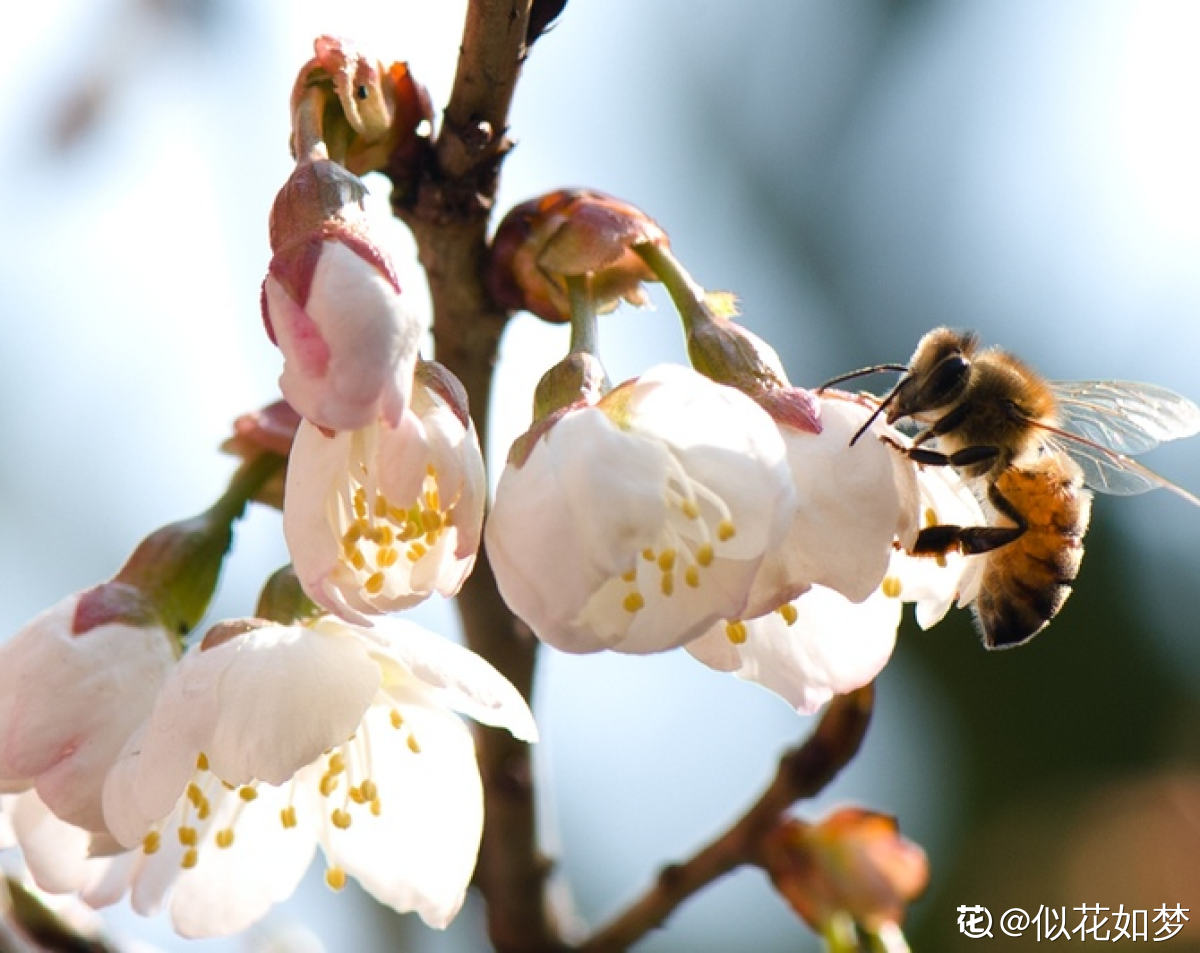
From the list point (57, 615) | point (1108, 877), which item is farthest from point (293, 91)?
point (1108, 877)

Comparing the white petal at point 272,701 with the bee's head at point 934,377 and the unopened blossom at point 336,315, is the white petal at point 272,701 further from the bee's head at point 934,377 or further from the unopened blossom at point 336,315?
the bee's head at point 934,377

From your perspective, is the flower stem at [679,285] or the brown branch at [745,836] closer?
the flower stem at [679,285]

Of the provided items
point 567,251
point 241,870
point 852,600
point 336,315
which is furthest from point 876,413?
point 241,870

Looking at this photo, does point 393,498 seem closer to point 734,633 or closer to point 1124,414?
point 734,633

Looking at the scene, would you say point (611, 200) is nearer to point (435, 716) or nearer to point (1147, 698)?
point (435, 716)

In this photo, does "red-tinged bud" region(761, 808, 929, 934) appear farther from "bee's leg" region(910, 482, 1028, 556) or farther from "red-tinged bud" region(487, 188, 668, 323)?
"red-tinged bud" region(487, 188, 668, 323)

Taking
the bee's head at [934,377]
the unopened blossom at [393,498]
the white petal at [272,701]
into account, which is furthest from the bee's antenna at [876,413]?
the white petal at [272,701]
